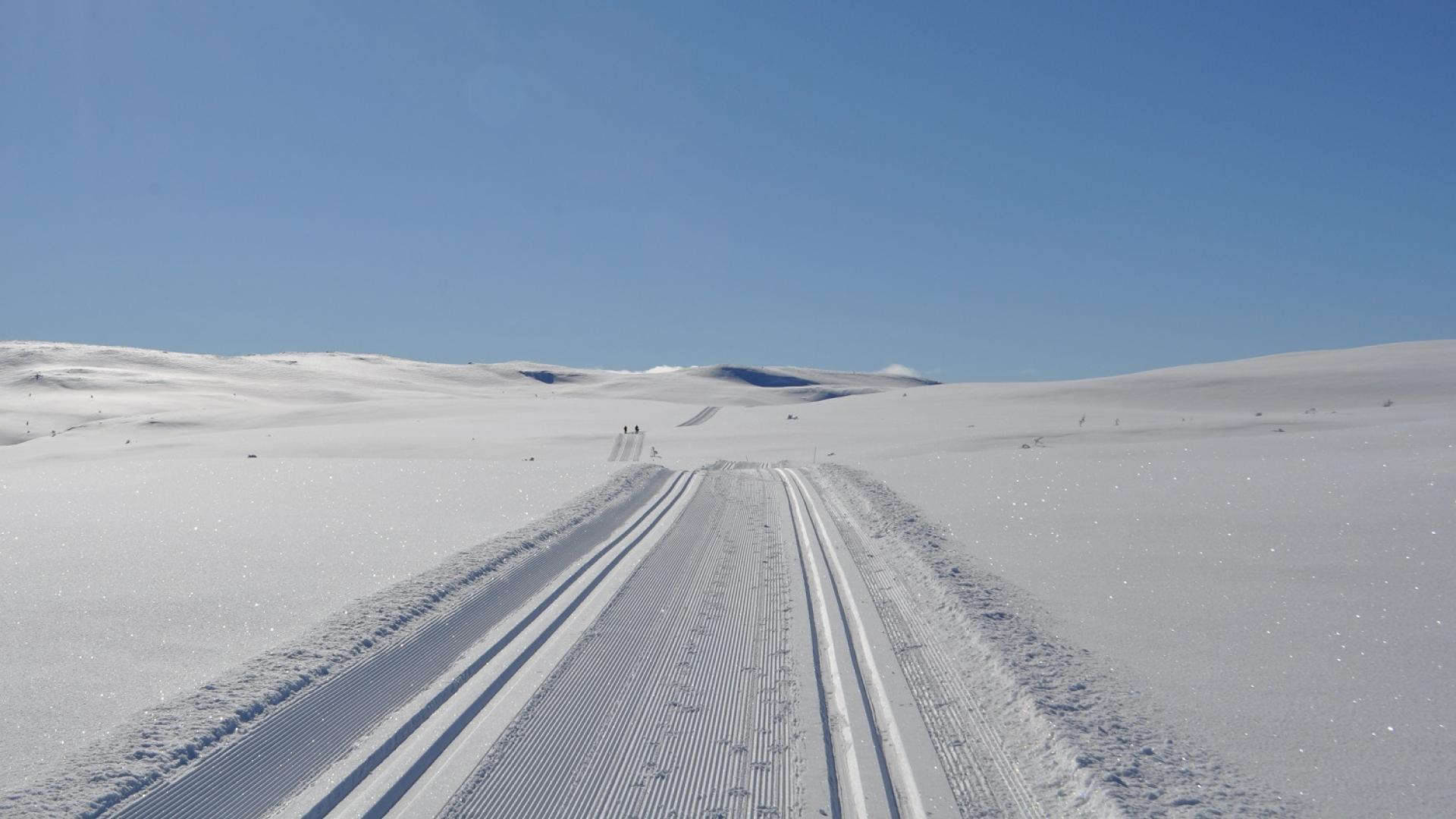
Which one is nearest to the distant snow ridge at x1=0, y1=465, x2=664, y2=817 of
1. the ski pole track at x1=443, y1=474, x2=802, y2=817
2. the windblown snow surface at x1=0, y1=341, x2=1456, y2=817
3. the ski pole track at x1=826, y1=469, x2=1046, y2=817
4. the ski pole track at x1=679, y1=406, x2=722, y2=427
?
the windblown snow surface at x1=0, y1=341, x2=1456, y2=817

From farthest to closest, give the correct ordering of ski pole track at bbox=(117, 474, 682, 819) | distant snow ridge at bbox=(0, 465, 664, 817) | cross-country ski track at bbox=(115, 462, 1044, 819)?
cross-country ski track at bbox=(115, 462, 1044, 819), ski pole track at bbox=(117, 474, 682, 819), distant snow ridge at bbox=(0, 465, 664, 817)

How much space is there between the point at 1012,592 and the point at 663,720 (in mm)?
4570

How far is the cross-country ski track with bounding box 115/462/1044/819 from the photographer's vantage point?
15.5ft

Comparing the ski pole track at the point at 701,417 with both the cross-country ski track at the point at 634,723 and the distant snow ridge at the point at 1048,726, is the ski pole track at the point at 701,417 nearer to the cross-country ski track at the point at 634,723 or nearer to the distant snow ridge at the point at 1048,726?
the cross-country ski track at the point at 634,723

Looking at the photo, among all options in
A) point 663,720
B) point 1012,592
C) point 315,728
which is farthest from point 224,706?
point 1012,592

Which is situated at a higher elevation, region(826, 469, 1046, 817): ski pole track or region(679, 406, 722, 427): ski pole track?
region(679, 406, 722, 427): ski pole track

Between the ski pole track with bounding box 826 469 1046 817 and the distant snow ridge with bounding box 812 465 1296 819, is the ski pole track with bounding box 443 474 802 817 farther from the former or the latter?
Result: the distant snow ridge with bounding box 812 465 1296 819

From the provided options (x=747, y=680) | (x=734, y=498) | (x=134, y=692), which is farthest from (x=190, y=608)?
(x=734, y=498)

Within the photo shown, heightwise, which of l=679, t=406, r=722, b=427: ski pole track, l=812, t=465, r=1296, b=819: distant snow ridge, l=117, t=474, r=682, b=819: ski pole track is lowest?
l=117, t=474, r=682, b=819: ski pole track

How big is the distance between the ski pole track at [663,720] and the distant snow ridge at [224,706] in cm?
143

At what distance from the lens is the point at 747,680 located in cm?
654

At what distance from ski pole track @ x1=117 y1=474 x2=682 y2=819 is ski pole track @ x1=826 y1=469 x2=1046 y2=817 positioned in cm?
302

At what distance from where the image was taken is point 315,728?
550cm

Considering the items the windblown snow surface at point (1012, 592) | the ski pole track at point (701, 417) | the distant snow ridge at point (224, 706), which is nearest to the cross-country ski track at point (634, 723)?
the distant snow ridge at point (224, 706)
